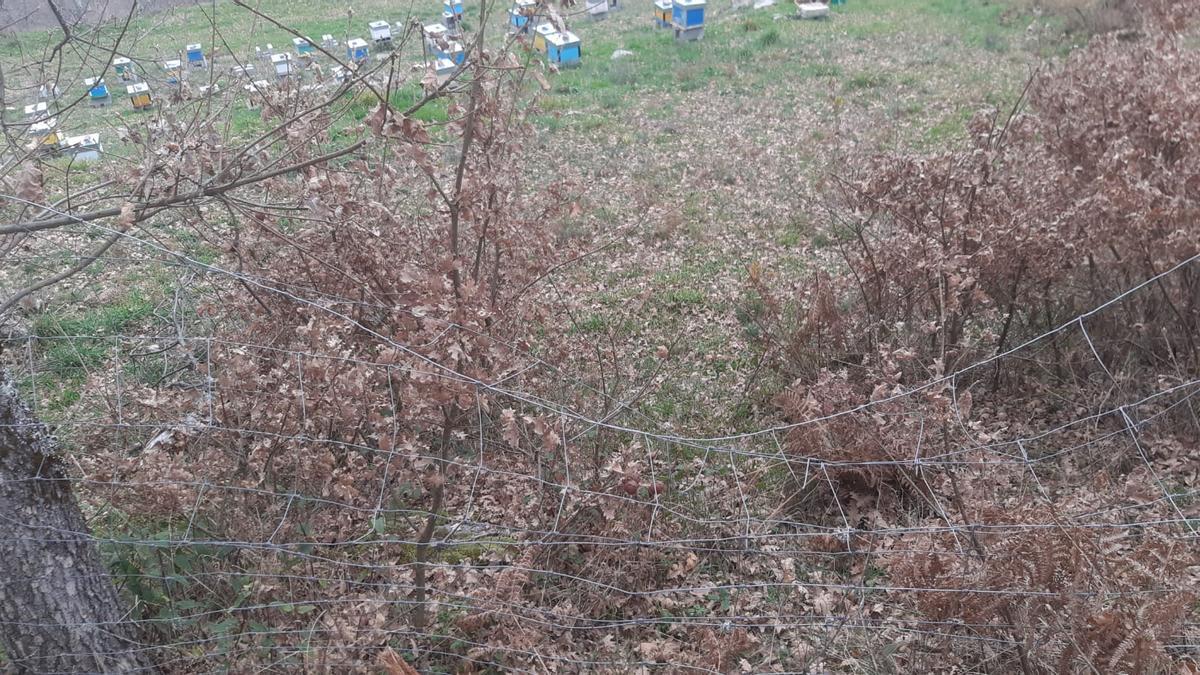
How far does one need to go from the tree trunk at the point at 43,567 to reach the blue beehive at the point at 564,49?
10.8 metres

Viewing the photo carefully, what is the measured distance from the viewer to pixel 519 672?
11.0 feet

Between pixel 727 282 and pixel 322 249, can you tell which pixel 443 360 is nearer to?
pixel 322 249

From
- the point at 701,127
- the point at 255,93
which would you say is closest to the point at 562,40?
the point at 701,127

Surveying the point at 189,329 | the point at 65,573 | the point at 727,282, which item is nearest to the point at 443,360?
the point at 65,573

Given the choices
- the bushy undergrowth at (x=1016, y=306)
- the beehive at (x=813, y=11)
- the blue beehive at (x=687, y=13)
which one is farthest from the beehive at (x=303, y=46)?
the beehive at (x=813, y=11)

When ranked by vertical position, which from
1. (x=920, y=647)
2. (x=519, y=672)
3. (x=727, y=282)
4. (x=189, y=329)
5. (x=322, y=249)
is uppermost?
(x=322, y=249)

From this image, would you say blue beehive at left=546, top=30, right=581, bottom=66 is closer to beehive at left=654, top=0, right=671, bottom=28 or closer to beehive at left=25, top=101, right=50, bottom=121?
beehive at left=654, top=0, right=671, bottom=28

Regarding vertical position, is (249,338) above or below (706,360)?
above

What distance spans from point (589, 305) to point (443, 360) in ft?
10.7

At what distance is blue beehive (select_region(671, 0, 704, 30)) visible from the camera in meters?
13.8

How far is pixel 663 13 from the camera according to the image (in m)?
15.0

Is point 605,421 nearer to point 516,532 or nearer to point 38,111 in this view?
point 516,532

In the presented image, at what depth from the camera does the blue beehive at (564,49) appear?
12797 millimetres

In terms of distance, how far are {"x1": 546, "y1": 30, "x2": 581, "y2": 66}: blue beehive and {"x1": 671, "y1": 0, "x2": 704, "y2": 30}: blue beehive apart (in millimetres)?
1993
